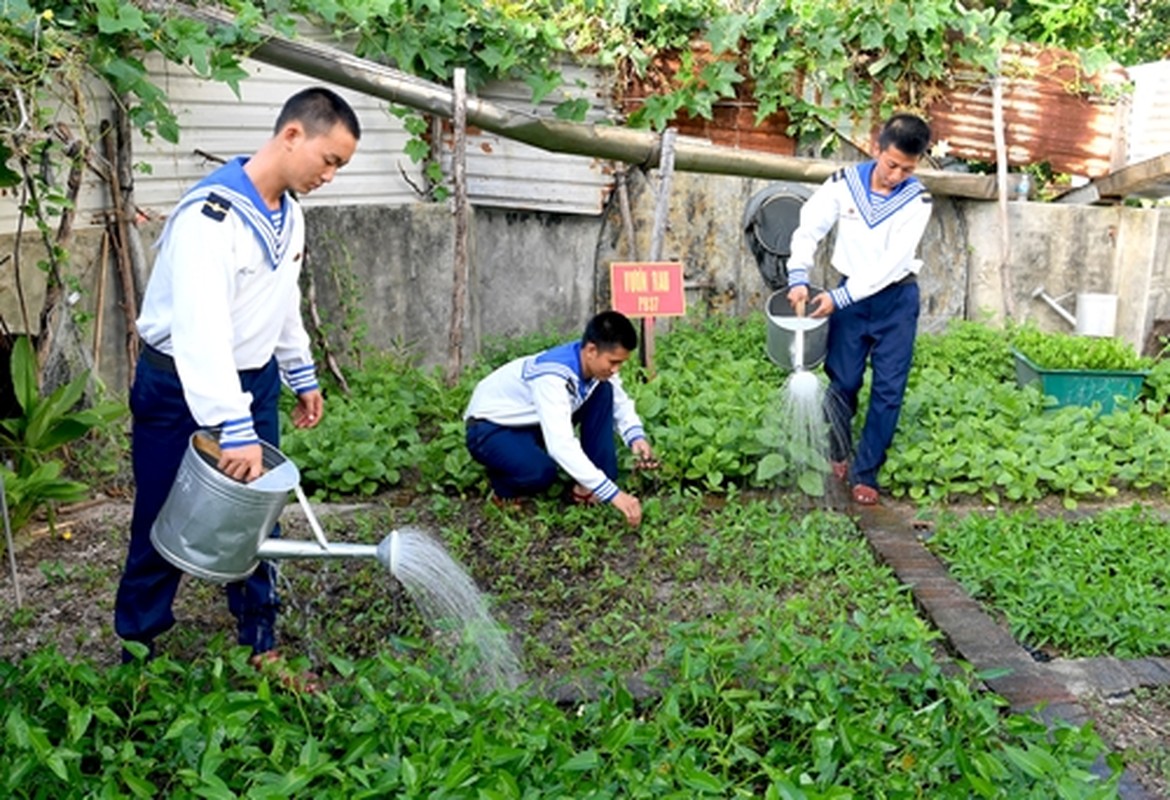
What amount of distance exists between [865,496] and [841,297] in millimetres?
999

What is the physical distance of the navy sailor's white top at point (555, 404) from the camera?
181 inches

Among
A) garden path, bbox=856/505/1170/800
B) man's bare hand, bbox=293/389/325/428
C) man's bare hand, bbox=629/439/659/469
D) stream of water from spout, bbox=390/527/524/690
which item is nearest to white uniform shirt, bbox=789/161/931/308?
man's bare hand, bbox=629/439/659/469

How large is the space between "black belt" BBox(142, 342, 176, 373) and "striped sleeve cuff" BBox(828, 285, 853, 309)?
11.2 ft

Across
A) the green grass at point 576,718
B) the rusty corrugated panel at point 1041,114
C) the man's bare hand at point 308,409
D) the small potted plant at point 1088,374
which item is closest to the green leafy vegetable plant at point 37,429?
the green grass at point 576,718

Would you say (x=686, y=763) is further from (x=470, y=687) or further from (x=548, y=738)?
(x=470, y=687)

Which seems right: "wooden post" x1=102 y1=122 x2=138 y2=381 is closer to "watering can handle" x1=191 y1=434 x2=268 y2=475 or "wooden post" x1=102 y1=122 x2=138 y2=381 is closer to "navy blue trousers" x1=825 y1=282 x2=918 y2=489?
"watering can handle" x1=191 y1=434 x2=268 y2=475

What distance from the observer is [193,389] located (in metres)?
2.96

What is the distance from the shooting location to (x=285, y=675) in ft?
10.5

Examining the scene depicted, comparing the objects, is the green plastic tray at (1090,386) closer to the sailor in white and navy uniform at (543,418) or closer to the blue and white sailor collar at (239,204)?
the sailor in white and navy uniform at (543,418)

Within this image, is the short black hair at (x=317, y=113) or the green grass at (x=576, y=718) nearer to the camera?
the green grass at (x=576, y=718)

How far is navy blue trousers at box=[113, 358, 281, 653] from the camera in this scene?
3189mm

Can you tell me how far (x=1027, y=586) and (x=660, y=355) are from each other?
12.2 ft

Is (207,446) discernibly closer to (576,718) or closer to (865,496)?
(576,718)

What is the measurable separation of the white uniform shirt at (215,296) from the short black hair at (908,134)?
3080 mm
